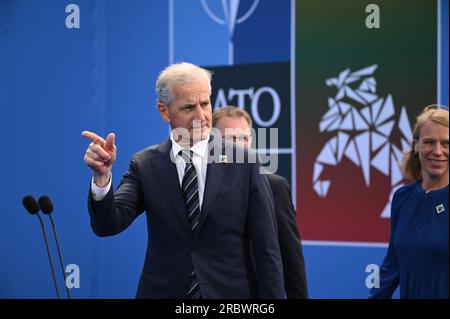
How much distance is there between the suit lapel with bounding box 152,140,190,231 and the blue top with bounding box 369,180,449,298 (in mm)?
919

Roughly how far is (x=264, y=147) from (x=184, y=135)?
79.6 inches

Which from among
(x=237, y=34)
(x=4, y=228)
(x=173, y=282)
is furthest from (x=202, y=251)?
(x=4, y=228)

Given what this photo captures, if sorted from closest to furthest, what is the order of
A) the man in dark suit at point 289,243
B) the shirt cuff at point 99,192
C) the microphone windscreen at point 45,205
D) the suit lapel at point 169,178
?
1. the shirt cuff at point 99,192
2. the suit lapel at point 169,178
3. the man in dark suit at point 289,243
4. the microphone windscreen at point 45,205

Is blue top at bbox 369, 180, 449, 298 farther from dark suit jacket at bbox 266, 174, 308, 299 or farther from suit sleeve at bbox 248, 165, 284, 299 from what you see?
suit sleeve at bbox 248, 165, 284, 299

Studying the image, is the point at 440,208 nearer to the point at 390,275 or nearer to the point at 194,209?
the point at 390,275

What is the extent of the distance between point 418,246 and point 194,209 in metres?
0.90

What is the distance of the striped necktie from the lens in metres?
2.16

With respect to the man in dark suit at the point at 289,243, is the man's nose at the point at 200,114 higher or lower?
higher

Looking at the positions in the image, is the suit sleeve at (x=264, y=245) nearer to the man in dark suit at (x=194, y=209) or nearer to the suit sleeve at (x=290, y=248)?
the man in dark suit at (x=194, y=209)

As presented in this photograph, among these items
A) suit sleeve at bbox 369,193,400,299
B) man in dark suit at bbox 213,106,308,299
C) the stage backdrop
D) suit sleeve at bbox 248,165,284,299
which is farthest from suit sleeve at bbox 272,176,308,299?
the stage backdrop

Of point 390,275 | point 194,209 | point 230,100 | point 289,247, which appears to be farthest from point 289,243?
point 230,100

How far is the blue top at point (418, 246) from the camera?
96.0 inches

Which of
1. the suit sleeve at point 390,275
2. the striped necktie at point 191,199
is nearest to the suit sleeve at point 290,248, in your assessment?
the suit sleeve at point 390,275
